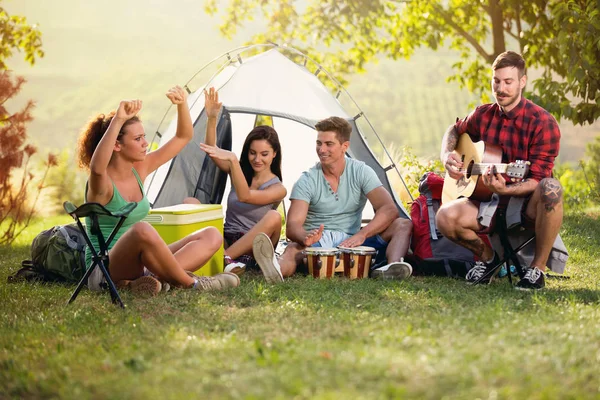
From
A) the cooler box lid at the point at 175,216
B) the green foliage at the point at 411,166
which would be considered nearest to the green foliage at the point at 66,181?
the green foliage at the point at 411,166

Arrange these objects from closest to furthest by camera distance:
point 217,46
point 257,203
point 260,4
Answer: point 257,203 < point 260,4 < point 217,46

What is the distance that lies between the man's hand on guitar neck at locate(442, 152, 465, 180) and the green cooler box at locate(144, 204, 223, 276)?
1.50m

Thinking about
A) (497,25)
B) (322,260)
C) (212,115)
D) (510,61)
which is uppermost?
(497,25)

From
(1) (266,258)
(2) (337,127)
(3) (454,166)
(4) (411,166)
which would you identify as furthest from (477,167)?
(4) (411,166)

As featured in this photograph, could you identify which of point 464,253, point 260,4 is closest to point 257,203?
point 464,253

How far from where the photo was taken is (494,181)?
3.96 meters

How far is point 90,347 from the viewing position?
108 inches

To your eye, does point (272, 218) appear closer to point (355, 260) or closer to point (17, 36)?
point (355, 260)

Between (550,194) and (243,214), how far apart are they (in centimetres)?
211

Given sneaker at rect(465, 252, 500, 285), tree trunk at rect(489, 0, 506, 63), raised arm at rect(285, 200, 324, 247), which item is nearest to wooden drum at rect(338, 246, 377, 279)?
raised arm at rect(285, 200, 324, 247)

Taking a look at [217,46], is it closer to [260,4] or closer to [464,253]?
[260,4]

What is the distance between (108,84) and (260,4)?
2570 centimetres

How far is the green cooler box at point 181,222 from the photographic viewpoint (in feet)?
14.0

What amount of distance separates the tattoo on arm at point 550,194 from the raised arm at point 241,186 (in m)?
1.81
